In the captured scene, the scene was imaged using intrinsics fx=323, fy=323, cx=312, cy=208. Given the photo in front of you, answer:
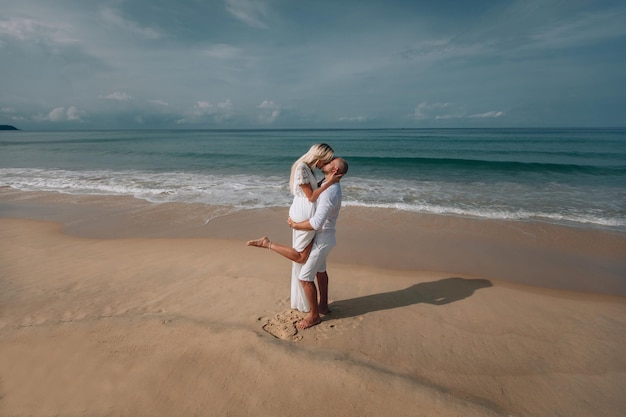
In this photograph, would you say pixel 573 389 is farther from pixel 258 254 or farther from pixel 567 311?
pixel 258 254

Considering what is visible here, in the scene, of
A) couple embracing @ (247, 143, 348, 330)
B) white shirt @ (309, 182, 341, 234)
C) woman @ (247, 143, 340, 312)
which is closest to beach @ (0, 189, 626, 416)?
couple embracing @ (247, 143, 348, 330)

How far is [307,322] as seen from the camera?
12.8 feet

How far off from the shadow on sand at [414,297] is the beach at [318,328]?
0.03 meters

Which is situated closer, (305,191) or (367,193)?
(305,191)

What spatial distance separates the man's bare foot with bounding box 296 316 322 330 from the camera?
12.7 ft

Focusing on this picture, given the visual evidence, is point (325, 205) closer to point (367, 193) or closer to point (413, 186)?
point (367, 193)

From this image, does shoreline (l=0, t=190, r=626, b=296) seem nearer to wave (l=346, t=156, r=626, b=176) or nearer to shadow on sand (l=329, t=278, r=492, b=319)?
shadow on sand (l=329, t=278, r=492, b=319)

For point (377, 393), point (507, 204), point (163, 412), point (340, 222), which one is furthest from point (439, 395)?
point (507, 204)

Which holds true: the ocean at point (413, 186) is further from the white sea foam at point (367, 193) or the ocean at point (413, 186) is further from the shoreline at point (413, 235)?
the shoreline at point (413, 235)

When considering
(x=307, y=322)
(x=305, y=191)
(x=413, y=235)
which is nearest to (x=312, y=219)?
(x=305, y=191)

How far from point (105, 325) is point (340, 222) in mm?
5978

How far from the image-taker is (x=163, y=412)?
274cm

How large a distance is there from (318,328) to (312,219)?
4.58ft

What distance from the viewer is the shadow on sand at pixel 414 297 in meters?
4.46
